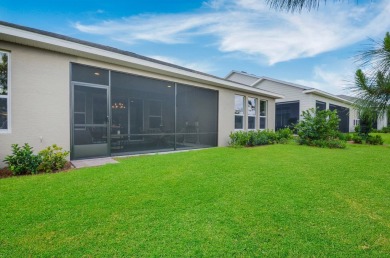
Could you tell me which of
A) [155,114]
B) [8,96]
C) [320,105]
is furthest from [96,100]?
[320,105]

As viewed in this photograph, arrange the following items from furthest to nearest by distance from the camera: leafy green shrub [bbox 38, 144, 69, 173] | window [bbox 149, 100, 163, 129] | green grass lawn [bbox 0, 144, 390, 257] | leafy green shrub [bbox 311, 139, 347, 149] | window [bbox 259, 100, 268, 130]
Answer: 1. window [bbox 259, 100, 268, 130]
2. leafy green shrub [bbox 311, 139, 347, 149]
3. window [bbox 149, 100, 163, 129]
4. leafy green shrub [bbox 38, 144, 69, 173]
5. green grass lawn [bbox 0, 144, 390, 257]

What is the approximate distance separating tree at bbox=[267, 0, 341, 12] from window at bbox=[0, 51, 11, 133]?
6091 mm

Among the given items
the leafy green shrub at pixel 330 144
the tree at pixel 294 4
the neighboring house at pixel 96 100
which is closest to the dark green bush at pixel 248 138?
the neighboring house at pixel 96 100

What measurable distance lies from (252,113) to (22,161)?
411 inches

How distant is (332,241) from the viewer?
2.01 meters

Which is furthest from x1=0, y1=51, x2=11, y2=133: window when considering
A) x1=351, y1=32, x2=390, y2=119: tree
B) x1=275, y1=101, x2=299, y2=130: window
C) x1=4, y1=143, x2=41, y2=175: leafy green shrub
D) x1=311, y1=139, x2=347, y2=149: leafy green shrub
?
x1=275, y1=101, x2=299, y2=130: window

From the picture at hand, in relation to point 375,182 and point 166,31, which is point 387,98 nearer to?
point 375,182

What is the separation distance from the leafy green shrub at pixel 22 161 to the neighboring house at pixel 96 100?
62 cm

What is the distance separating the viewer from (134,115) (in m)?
9.08

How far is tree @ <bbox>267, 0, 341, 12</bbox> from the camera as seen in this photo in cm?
165

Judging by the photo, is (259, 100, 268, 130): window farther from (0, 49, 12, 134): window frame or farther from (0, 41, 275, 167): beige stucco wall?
(0, 49, 12, 134): window frame

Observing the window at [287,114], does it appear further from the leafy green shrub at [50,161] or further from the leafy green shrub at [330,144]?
the leafy green shrub at [50,161]

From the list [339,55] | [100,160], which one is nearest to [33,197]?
[100,160]

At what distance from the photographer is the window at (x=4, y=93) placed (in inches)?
187
